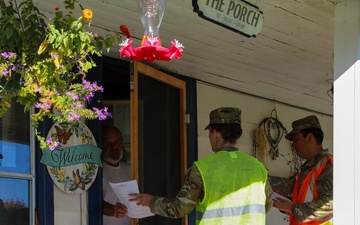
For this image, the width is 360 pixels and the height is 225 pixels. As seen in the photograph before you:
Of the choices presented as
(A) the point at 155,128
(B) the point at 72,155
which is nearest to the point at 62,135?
(B) the point at 72,155

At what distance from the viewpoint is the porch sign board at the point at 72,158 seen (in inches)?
201

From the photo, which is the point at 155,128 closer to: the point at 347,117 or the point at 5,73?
the point at 347,117

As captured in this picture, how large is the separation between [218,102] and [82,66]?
3920 mm

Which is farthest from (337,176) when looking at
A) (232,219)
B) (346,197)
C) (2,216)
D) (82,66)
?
(2,216)

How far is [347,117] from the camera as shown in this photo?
4293 millimetres

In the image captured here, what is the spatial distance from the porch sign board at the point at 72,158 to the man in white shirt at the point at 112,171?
0.29 meters

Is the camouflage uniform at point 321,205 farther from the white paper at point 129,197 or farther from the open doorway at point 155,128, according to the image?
the open doorway at point 155,128

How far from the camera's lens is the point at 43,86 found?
3.13 meters

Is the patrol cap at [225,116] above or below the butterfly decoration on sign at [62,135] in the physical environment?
above

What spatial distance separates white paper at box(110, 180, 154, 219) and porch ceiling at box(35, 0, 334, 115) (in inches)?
39.9

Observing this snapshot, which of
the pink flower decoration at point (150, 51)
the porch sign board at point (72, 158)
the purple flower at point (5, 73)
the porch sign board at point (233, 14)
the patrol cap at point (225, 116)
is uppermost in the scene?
the porch sign board at point (233, 14)

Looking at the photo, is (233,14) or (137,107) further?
(137,107)

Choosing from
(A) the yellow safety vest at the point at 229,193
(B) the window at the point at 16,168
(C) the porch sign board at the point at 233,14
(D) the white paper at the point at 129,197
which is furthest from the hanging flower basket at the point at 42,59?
A: (D) the white paper at the point at 129,197

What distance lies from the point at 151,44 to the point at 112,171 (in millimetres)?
2925
